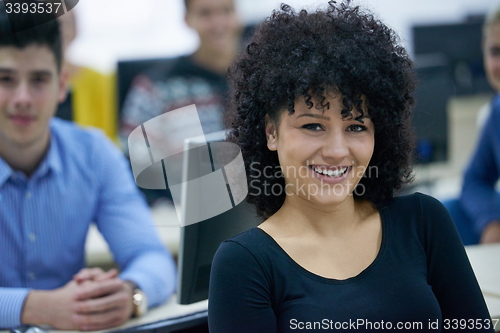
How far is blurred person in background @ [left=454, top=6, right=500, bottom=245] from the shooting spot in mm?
1785

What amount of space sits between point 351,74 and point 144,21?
13.3 ft

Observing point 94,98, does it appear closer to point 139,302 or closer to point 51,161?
point 51,161

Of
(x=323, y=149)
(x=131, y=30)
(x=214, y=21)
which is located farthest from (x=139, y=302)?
(x=131, y=30)

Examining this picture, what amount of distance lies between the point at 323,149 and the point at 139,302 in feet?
2.16

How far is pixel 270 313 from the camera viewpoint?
2.52ft

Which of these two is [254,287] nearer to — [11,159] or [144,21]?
[11,159]

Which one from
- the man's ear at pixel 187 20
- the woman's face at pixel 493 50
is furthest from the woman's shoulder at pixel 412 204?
the man's ear at pixel 187 20

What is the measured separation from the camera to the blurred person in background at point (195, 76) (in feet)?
8.47

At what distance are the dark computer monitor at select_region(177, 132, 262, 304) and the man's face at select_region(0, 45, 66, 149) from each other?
0.57 metres

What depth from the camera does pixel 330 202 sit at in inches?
32.0

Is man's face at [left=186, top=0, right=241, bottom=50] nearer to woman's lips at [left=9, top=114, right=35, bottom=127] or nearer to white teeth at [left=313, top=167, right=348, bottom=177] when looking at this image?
woman's lips at [left=9, top=114, right=35, bottom=127]

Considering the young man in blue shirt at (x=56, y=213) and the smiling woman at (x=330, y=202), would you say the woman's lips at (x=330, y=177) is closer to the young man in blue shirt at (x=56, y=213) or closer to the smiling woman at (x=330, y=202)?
Result: the smiling woman at (x=330, y=202)

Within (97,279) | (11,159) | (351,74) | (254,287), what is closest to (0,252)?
(11,159)

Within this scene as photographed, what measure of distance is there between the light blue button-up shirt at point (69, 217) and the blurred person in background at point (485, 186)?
1.02 metres
